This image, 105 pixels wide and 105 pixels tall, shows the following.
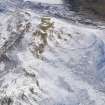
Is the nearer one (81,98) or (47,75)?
(81,98)

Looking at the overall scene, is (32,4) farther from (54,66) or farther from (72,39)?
(54,66)

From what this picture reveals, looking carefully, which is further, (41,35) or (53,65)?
(41,35)

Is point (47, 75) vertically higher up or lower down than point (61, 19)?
lower down

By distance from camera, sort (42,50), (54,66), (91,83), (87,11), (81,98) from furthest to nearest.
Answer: (87,11) < (42,50) < (54,66) < (91,83) < (81,98)

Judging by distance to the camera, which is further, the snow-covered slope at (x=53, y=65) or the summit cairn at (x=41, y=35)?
the summit cairn at (x=41, y=35)

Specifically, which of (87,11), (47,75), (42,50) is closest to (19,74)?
(47,75)

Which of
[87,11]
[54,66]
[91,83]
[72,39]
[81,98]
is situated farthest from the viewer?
[87,11]

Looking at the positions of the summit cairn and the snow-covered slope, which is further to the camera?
the summit cairn

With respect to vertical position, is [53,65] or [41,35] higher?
[41,35]
